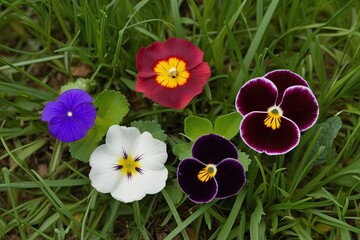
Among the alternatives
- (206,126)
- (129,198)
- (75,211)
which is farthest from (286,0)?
(75,211)

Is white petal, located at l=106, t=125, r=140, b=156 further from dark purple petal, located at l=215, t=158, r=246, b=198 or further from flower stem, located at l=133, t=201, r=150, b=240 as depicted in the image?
dark purple petal, located at l=215, t=158, r=246, b=198

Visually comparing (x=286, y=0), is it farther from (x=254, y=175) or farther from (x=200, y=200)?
(x=200, y=200)

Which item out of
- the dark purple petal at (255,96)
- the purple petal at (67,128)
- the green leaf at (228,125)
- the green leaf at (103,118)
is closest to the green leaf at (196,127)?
the green leaf at (228,125)

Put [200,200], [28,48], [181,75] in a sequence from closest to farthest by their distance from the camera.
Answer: [200,200], [181,75], [28,48]

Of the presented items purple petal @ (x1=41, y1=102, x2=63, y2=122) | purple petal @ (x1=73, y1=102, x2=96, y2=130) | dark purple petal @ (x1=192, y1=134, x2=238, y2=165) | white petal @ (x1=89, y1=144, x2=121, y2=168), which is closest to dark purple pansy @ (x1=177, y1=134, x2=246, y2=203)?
dark purple petal @ (x1=192, y1=134, x2=238, y2=165)

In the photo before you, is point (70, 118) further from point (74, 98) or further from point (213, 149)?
point (213, 149)

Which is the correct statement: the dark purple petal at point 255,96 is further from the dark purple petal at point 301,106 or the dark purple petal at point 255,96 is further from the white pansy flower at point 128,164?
the white pansy flower at point 128,164

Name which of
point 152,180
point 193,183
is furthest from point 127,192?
point 193,183
